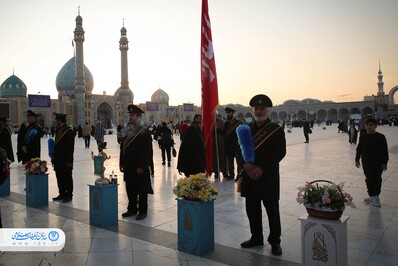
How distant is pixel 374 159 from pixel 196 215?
3.18m

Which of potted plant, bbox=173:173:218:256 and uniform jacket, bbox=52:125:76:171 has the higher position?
uniform jacket, bbox=52:125:76:171

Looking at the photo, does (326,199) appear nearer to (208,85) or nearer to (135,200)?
(208,85)

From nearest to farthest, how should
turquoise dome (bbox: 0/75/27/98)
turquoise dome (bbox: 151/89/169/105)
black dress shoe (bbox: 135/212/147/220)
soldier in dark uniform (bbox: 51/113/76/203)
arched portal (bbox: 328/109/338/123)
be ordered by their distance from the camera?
black dress shoe (bbox: 135/212/147/220) → soldier in dark uniform (bbox: 51/113/76/203) → turquoise dome (bbox: 0/75/27/98) → arched portal (bbox: 328/109/338/123) → turquoise dome (bbox: 151/89/169/105)

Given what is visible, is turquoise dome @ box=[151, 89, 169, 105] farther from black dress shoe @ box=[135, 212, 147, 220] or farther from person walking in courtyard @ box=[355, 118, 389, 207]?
black dress shoe @ box=[135, 212, 147, 220]

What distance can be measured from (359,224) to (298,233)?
0.86 metres

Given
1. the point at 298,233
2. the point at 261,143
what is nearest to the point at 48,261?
the point at 261,143

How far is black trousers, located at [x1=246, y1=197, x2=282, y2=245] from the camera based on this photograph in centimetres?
343

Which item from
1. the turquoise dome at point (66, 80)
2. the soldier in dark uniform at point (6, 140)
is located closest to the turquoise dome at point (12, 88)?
the turquoise dome at point (66, 80)

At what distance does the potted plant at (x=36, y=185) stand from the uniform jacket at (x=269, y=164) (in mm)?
3557

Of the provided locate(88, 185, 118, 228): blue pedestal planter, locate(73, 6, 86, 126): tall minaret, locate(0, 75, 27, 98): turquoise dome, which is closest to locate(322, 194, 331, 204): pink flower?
locate(88, 185, 118, 228): blue pedestal planter

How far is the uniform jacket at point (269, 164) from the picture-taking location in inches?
133

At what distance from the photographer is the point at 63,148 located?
5.68 metres

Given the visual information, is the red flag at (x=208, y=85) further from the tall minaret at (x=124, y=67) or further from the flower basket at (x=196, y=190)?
the tall minaret at (x=124, y=67)

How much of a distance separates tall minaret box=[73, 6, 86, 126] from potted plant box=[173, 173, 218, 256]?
153 feet
